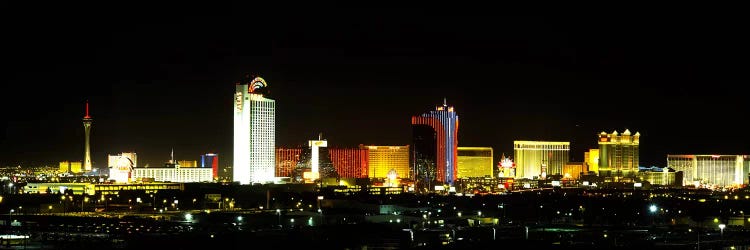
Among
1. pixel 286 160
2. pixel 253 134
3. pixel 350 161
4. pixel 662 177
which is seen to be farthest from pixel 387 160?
pixel 662 177

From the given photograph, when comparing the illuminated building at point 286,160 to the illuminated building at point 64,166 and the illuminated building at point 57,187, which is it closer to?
the illuminated building at point 64,166

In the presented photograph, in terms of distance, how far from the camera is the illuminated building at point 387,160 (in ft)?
440

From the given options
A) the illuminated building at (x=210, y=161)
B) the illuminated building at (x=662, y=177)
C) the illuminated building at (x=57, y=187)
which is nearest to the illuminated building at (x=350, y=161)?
the illuminated building at (x=210, y=161)

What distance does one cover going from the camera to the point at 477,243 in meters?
40.9

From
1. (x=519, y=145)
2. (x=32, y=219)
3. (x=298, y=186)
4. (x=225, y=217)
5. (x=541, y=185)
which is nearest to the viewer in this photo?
(x=32, y=219)

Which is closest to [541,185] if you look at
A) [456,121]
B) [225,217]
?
[456,121]

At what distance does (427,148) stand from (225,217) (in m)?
70.4

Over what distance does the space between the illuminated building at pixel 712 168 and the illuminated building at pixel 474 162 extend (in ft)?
75.2

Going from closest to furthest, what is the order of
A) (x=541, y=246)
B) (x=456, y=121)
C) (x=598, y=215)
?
(x=541, y=246) < (x=598, y=215) < (x=456, y=121)

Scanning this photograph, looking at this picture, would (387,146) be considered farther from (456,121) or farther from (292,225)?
(292,225)

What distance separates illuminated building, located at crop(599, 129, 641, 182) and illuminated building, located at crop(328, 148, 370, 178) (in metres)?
28.0

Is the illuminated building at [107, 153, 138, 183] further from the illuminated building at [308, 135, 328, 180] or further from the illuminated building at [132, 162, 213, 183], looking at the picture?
the illuminated building at [308, 135, 328, 180]

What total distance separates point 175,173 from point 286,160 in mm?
17287

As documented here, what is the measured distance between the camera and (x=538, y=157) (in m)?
152
